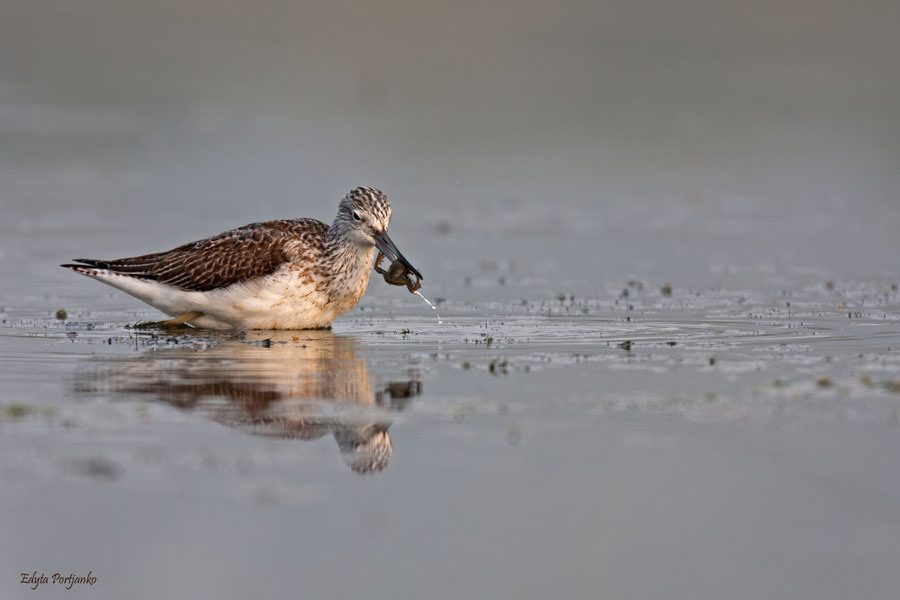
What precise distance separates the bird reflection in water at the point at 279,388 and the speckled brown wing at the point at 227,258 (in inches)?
44.3

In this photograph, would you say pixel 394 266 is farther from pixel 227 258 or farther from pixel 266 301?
pixel 227 258

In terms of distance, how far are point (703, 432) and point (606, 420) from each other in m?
0.56

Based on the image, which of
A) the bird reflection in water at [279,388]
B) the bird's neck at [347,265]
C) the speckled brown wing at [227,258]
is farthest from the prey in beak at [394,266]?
the bird reflection in water at [279,388]

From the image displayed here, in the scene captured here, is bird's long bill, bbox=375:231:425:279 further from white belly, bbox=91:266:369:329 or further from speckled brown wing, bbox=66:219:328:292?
speckled brown wing, bbox=66:219:328:292

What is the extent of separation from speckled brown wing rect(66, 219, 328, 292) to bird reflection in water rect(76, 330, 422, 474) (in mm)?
1125

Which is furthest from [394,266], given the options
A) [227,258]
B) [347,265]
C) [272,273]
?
[227,258]

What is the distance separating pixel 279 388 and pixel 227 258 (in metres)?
3.45

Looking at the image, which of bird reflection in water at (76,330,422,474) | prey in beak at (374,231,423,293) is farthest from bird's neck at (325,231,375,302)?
bird reflection in water at (76,330,422,474)

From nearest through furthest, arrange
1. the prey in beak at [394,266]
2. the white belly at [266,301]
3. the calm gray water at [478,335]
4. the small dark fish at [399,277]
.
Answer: the calm gray water at [478,335] < the white belly at [266,301] < the prey in beak at [394,266] < the small dark fish at [399,277]

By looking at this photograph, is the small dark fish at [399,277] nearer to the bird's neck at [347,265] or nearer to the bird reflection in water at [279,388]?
the bird's neck at [347,265]

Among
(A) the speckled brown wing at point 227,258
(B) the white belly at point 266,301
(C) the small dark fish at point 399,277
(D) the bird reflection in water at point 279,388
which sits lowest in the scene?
(D) the bird reflection in water at point 279,388

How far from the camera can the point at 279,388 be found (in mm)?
9039

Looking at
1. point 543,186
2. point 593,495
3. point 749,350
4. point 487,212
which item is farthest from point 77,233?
point 593,495

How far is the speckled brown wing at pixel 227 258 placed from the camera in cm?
1214
